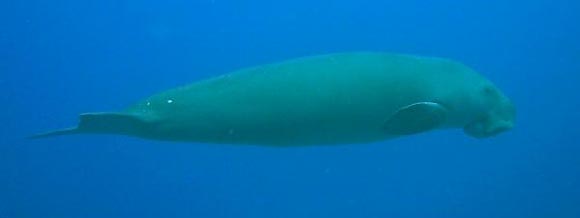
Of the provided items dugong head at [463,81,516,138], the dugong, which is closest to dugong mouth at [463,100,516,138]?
dugong head at [463,81,516,138]

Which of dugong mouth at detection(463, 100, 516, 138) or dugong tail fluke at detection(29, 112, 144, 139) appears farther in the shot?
dugong mouth at detection(463, 100, 516, 138)

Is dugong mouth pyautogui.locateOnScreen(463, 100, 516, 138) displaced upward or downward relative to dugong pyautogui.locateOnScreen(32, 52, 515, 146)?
upward

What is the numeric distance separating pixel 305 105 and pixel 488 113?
1489 mm

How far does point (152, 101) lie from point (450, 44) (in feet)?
61.8

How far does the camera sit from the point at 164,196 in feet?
49.3

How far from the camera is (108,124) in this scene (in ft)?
14.3

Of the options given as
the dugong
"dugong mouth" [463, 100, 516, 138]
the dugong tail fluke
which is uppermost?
"dugong mouth" [463, 100, 516, 138]

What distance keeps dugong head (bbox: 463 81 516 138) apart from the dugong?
0.16 metres

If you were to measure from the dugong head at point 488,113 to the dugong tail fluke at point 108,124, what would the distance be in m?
2.34

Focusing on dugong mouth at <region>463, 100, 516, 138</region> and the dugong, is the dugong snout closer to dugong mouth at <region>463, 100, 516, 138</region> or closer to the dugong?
dugong mouth at <region>463, 100, 516, 138</region>

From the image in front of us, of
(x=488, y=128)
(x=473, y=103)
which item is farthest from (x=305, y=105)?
(x=488, y=128)

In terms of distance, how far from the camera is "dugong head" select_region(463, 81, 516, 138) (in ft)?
15.5

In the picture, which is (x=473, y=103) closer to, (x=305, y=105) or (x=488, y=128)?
(x=488, y=128)

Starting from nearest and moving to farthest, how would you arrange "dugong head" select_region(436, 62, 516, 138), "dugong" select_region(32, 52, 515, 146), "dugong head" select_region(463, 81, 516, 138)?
"dugong" select_region(32, 52, 515, 146) → "dugong head" select_region(436, 62, 516, 138) → "dugong head" select_region(463, 81, 516, 138)
